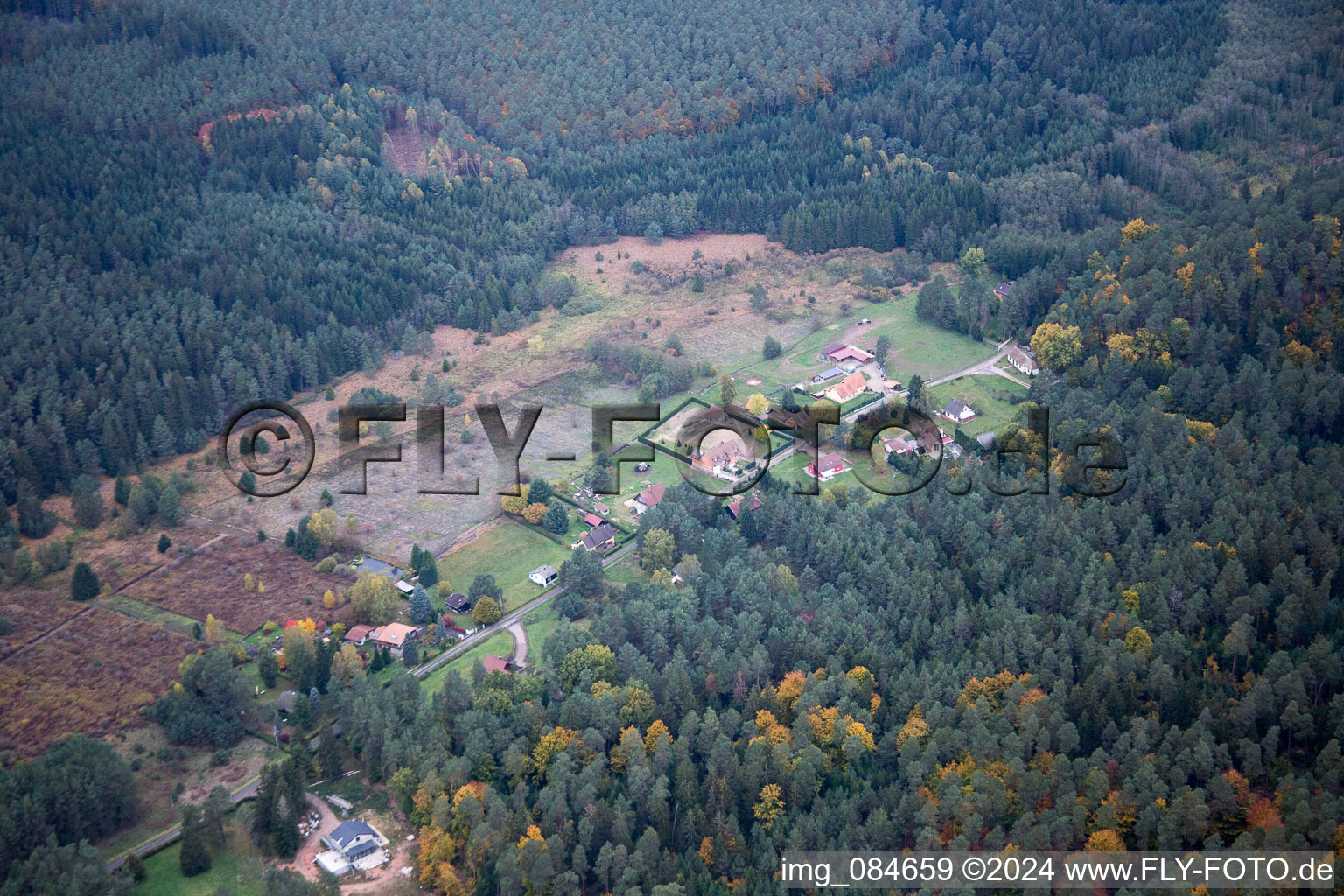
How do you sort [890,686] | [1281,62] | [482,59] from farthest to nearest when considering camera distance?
[482,59], [1281,62], [890,686]

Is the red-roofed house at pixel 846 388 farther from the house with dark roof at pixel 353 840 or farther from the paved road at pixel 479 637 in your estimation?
the house with dark roof at pixel 353 840

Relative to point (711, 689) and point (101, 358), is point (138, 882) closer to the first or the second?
point (711, 689)

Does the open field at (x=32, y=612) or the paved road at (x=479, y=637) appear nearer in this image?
the paved road at (x=479, y=637)

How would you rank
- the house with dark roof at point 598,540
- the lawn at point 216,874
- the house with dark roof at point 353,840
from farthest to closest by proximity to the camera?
the house with dark roof at point 598,540 → the house with dark roof at point 353,840 → the lawn at point 216,874

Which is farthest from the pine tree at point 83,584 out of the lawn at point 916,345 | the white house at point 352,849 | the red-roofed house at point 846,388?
the lawn at point 916,345

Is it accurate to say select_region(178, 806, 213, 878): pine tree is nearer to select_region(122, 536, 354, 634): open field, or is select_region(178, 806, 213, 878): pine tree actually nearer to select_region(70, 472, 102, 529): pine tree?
select_region(122, 536, 354, 634): open field

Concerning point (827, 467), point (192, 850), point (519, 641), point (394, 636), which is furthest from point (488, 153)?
point (192, 850)

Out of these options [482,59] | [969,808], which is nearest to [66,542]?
[969,808]
